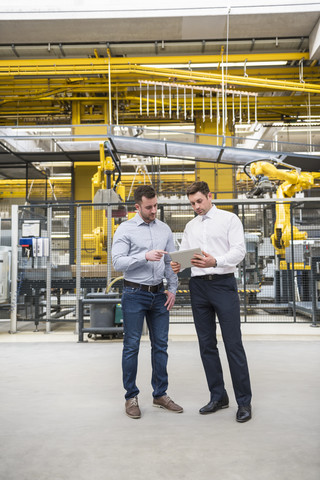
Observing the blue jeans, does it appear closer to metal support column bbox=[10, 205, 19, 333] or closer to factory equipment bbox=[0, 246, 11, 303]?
metal support column bbox=[10, 205, 19, 333]

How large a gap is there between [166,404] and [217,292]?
35.0 inches

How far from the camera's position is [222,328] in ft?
9.43

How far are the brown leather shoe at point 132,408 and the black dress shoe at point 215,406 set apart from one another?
440 millimetres

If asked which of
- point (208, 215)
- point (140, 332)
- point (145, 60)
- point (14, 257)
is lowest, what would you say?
point (140, 332)

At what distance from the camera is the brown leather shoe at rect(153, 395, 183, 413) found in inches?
114

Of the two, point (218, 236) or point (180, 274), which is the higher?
point (218, 236)

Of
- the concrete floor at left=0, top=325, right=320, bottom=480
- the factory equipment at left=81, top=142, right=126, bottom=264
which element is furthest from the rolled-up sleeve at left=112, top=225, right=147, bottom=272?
the factory equipment at left=81, top=142, right=126, bottom=264

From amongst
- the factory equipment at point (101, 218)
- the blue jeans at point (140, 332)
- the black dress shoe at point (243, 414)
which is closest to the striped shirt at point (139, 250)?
the blue jeans at point (140, 332)

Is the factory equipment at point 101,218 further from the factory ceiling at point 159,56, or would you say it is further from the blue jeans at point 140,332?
the blue jeans at point 140,332

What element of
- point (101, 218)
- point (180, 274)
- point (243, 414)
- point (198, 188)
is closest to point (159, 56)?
point (101, 218)

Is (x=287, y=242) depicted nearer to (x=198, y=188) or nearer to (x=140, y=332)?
(x=198, y=188)

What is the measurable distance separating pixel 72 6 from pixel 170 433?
8.82 m

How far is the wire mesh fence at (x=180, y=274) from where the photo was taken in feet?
22.3

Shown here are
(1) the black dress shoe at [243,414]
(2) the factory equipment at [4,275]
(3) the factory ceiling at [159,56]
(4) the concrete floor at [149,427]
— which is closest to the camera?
(4) the concrete floor at [149,427]
